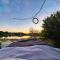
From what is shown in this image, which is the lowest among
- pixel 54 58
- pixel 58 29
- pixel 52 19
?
pixel 54 58

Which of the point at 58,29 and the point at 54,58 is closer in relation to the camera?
the point at 54,58

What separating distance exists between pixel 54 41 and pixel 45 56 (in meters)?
8.85

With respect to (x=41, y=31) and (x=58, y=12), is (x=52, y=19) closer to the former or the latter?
(x=58, y=12)

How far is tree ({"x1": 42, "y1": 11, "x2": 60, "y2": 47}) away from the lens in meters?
11.0

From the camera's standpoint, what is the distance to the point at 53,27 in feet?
36.6

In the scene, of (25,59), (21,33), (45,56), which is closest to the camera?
(25,59)

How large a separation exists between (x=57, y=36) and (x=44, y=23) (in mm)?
1634

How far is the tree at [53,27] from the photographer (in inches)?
435

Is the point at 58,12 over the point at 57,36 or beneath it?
over

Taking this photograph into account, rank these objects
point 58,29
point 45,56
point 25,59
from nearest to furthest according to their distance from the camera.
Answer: point 25,59 → point 45,56 → point 58,29

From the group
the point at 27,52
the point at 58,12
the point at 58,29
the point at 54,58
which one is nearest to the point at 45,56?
the point at 54,58

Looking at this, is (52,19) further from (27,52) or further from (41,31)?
(27,52)

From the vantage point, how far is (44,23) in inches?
487

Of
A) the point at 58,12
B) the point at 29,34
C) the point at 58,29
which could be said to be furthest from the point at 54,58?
the point at 29,34
